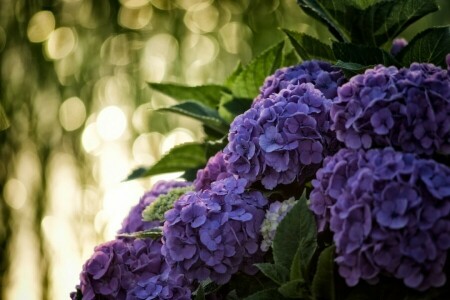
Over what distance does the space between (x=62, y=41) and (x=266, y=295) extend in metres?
1.85

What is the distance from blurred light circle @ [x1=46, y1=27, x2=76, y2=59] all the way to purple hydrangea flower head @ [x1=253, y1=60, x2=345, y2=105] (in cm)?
158

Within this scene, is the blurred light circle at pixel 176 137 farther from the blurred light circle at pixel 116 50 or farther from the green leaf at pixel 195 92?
the green leaf at pixel 195 92

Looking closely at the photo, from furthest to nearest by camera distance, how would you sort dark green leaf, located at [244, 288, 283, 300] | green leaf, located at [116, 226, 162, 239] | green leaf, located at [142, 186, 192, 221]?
1. green leaf, located at [142, 186, 192, 221]
2. green leaf, located at [116, 226, 162, 239]
3. dark green leaf, located at [244, 288, 283, 300]

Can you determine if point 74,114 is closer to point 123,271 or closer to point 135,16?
point 135,16

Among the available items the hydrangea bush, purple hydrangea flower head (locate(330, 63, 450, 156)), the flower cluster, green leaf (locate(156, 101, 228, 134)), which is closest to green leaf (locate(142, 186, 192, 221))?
the hydrangea bush

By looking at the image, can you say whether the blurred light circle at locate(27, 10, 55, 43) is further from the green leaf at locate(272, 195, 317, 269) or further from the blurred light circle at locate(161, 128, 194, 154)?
the green leaf at locate(272, 195, 317, 269)

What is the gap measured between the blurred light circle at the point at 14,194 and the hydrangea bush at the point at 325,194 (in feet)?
4.70

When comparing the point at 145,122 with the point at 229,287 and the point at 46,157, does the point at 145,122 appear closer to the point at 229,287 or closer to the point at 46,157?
the point at 46,157

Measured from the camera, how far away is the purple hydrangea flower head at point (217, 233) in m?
0.90

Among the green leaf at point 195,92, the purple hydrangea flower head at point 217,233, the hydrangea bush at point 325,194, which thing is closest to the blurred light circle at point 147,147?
the green leaf at point 195,92

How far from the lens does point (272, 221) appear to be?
0.89m

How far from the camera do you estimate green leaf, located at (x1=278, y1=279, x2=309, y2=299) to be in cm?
83

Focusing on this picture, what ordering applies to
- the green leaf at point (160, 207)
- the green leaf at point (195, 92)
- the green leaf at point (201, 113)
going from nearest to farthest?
1. the green leaf at point (160, 207)
2. the green leaf at point (201, 113)
3. the green leaf at point (195, 92)

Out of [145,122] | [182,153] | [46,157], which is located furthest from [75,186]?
[182,153]
